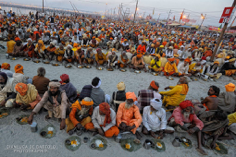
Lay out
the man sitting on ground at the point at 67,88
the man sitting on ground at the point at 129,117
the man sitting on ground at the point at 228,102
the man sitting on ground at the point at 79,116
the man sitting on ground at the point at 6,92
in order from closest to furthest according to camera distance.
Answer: the man sitting on ground at the point at 79,116, the man sitting on ground at the point at 129,117, the man sitting on ground at the point at 6,92, the man sitting on ground at the point at 67,88, the man sitting on ground at the point at 228,102

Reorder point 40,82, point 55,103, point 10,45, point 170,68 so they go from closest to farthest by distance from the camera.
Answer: point 55,103 → point 40,82 → point 10,45 → point 170,68

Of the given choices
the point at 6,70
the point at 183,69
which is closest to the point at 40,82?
the point at 6,70

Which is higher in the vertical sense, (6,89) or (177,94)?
(177,94)

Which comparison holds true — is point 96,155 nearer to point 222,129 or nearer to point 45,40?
point 222,129

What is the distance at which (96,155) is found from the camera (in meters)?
2.37

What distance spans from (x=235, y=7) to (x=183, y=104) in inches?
335

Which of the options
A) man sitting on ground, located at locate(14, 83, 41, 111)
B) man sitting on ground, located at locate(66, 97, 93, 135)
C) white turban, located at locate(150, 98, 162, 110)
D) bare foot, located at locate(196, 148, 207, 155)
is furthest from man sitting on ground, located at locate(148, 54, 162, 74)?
man sitting on ground, located at locate(14, 83, 41, 111)

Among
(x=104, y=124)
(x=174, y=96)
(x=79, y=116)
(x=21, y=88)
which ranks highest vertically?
(x=21, y=88)

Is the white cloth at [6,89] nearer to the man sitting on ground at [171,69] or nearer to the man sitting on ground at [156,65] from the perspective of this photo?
the man sitting on ground at [156,65]

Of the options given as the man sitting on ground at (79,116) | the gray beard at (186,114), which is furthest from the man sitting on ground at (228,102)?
the man sitting on ground at (79,116)

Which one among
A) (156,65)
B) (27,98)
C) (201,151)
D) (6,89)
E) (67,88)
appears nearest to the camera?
(201,151)

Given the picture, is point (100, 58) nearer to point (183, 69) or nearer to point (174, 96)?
point (174, 96)

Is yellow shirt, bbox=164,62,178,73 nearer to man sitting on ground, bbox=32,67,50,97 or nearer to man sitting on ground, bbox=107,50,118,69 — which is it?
man sitting on ground, bbox=107,50,118,69

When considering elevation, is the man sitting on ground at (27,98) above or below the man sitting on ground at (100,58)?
below
